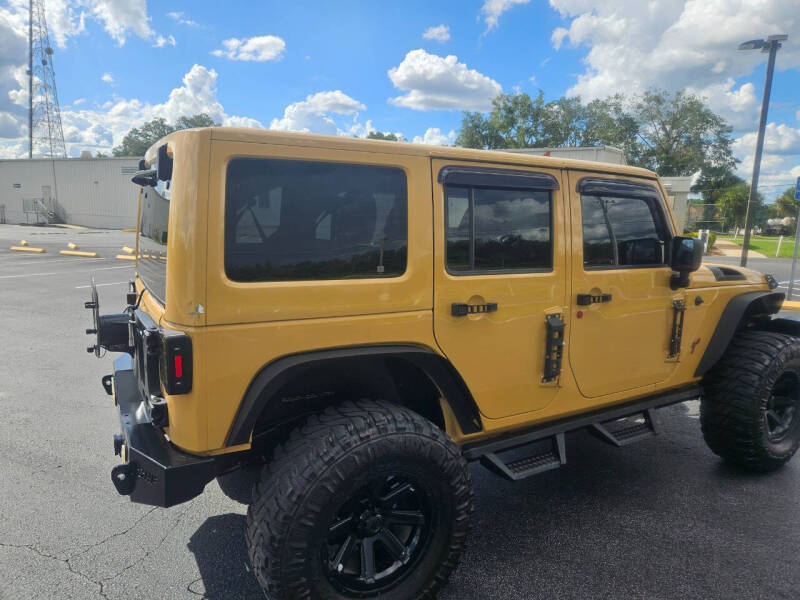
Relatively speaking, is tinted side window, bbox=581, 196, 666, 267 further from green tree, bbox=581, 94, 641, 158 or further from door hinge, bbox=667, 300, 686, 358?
green tree, bbox=581, 94, 641, 158

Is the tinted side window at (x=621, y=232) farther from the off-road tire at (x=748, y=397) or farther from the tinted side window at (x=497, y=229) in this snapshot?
the off-road tire at (x=748, y=397)

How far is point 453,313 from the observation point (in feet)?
7.91

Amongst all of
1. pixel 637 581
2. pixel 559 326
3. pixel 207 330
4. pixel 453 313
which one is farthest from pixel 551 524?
pixel 207 330

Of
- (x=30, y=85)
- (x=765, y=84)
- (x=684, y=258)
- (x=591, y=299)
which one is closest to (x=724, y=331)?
(x=684, y=258)

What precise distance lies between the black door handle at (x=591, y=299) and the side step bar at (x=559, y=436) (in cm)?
69

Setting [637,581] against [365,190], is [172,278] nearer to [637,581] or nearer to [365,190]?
[365,190]

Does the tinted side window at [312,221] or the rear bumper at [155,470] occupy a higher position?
the tinted side window at [312,221]

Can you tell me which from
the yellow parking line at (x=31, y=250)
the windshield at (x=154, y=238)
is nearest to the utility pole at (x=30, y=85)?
the yellow parking line at (x=31, y=250)

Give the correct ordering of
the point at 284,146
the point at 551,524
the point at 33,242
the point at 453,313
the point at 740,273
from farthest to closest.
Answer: the point at 33,242
the point at 740,273
the point at 551,524
the point at 453,313
the point at 284,146

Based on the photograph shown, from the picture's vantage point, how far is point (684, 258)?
313 centimetres

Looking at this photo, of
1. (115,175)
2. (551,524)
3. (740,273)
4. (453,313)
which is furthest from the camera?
(115,175)

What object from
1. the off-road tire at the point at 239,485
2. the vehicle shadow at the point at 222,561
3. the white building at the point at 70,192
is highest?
the white building at the point at 70,192

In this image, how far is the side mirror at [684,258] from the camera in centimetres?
310

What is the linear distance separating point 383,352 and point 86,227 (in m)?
39.9
